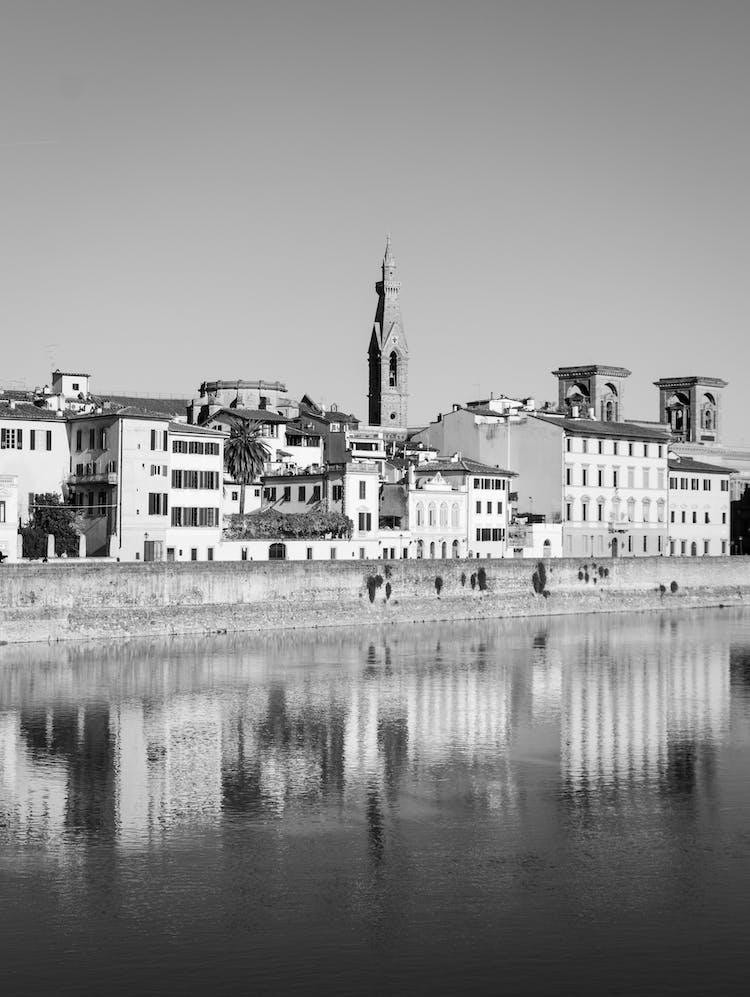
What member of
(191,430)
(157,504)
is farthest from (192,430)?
(157,504)

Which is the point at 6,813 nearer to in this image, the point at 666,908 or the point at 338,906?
the point at 338,906

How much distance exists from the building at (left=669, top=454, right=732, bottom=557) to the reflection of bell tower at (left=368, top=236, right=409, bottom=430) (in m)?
49.2

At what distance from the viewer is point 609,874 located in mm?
28516

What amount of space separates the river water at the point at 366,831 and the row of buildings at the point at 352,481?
19.2 meters

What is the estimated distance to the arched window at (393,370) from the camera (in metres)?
163

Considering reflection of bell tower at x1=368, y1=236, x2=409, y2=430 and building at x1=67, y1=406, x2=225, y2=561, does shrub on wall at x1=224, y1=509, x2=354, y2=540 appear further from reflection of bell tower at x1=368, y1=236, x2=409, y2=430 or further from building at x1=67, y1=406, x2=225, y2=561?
reflection of bell tower at x1=368, y1=236, x2=409, y2=430

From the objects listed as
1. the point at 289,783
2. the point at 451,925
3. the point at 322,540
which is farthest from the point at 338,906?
the point at 322,540

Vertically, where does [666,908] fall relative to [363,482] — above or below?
below

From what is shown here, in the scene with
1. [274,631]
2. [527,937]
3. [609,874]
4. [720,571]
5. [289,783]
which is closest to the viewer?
[527,937]

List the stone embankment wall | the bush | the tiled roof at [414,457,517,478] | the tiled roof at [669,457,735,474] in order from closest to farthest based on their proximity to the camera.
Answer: the stone embankment wall
the bush
the tiled roof at [414,457,517,478]
the tiled roof at [669,457,735,474]

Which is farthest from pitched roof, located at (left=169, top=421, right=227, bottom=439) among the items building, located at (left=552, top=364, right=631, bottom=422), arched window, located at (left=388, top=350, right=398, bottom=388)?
arched window, located at (left=388, top=350, right=398, bottom=388)

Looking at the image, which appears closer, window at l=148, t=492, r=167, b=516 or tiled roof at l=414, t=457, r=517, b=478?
window at l=148, t=492, r=167, b=516

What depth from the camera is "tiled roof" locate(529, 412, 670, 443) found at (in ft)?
340

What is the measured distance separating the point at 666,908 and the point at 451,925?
3.99 metres
